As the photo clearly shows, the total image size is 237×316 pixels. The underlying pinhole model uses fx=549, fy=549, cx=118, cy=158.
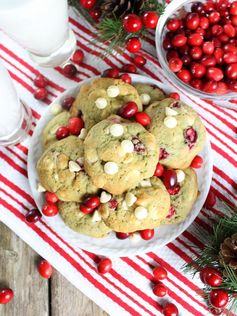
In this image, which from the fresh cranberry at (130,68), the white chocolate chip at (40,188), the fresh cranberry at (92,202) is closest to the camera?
the fresh cranberry at (92,202)

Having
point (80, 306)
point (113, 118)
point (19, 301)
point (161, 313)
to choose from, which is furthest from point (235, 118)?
point (19, 301)

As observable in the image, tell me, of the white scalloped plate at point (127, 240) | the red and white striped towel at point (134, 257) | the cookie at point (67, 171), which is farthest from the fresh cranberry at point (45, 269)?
the cookie at point (67, 171)

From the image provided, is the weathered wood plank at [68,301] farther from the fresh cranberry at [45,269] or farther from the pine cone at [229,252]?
the pine cone at [229,252]

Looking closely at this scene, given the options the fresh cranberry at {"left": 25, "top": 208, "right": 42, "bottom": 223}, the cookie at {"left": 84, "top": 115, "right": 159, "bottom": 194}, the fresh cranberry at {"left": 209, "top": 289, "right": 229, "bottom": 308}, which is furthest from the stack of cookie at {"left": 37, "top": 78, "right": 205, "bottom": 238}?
the fresh cranberry at {"left": 209, "top": 289, "right": 229, "bottom": 308}

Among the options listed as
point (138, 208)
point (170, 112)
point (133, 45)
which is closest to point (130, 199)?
point (138, 208)

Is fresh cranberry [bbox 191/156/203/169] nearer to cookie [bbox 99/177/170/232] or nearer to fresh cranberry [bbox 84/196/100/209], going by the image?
cookie [bbox 99/177/170/232]

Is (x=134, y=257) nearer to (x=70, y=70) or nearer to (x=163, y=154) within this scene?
(x=163, y=154)

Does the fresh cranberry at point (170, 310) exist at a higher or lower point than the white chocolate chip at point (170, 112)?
lower
